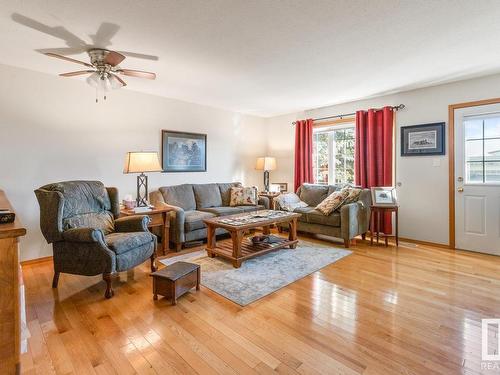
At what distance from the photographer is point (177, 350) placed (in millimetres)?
1709

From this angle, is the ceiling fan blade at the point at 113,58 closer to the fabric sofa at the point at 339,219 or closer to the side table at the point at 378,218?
the fabric sofa at the point at 339,219

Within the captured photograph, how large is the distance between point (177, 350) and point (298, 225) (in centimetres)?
310

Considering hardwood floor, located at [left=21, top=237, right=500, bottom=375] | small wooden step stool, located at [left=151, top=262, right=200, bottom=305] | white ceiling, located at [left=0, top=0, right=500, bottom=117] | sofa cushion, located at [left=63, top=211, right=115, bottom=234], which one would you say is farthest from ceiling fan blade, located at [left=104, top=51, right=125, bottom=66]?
hardwood floor, located at [left=21, top=237, right=500, bottom=375]

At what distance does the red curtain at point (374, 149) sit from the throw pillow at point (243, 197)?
181 cm

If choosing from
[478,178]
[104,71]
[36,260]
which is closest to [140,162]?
[104,71]

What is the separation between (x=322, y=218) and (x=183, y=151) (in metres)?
2.56

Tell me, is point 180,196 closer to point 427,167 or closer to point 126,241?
point 126,241

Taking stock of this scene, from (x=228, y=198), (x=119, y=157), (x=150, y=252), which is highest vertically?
(x=119, y=157)

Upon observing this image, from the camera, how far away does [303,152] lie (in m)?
5.41

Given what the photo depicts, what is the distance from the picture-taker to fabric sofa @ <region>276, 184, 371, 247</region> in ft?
12.8

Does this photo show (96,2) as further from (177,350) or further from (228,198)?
(228,198)

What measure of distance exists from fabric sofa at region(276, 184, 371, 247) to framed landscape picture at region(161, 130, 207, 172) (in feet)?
5.37

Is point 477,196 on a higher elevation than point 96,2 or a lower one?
lower

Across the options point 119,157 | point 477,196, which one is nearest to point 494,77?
point 477,196
